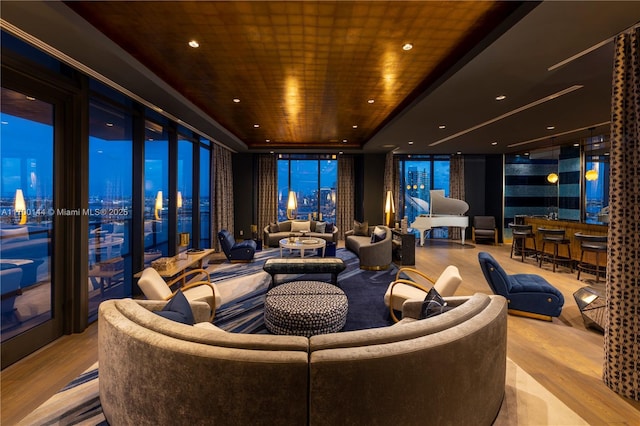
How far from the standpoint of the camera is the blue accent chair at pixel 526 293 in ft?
12.6

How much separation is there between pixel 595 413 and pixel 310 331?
2359 millimetres

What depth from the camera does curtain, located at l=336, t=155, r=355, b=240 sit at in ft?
35.9

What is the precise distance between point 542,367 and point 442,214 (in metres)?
8.05

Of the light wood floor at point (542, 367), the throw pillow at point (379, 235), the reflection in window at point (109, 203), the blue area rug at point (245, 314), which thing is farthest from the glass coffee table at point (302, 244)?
the light wood floor at point (542, 367)

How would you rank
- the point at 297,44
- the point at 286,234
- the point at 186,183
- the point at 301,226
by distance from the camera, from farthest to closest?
the point at 301,226 → the point at 286,234 → the point at 186,183 → the point at 297,44

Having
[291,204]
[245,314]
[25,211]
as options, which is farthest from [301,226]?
[25,211]

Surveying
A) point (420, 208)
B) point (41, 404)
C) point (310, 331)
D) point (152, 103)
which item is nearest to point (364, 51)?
point (310, 331)

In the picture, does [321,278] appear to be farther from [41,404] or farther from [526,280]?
→ [41,404]

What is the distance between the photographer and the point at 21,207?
306cm

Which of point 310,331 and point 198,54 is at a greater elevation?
point 198,54

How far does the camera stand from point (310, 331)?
3123 mm

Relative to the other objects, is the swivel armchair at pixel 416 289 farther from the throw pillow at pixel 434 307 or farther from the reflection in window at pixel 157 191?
the reflection in window at pixel 157 191

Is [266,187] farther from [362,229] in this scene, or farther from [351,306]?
[351,306]

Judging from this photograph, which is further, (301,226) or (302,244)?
(301,226)
